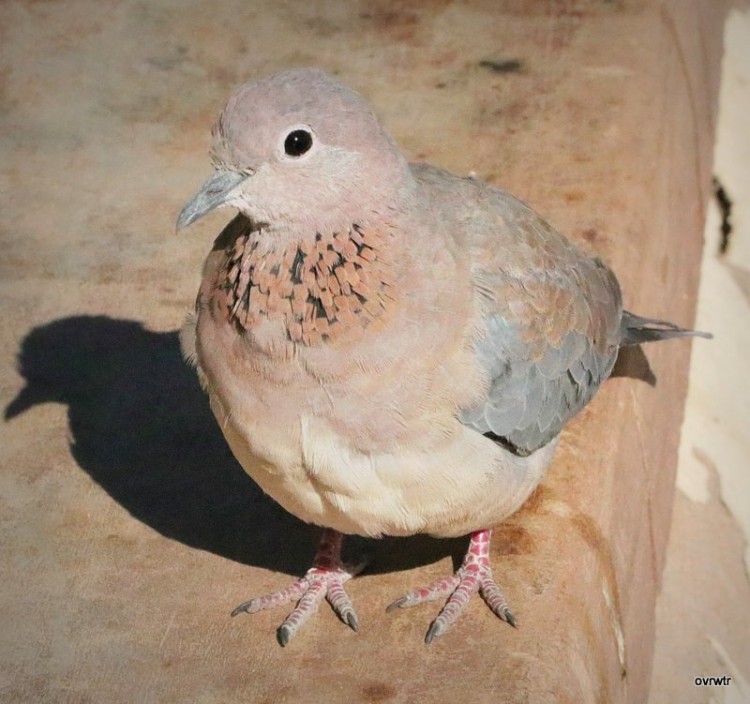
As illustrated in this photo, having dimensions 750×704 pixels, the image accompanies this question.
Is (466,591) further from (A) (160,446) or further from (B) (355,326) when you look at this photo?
(A) (160,446)

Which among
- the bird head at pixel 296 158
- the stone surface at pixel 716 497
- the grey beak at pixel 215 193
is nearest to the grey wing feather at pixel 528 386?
the bird head at pixel 296 158

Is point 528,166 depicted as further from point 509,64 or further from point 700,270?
point 700,270

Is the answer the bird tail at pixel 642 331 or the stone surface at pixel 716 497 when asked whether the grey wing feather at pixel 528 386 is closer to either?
the bird tail at pixel 642 331

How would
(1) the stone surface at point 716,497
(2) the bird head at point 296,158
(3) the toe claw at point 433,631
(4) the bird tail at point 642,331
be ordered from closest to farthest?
(2) the bird head at point 296,158 < (3) the toe claw at point 433,631 < (4) the bird tail at point 642,331 < (1) the stone surface at point 716,497

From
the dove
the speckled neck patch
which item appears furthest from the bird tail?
the speckled neck patch

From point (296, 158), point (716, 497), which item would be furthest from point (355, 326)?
point (716, 497)

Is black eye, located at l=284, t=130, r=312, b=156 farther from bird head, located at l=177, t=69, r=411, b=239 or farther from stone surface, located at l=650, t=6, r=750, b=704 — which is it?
stone surface, located at l=650, t=6, r=750, b=704

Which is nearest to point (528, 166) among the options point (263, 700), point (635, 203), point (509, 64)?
point (635, 203)
